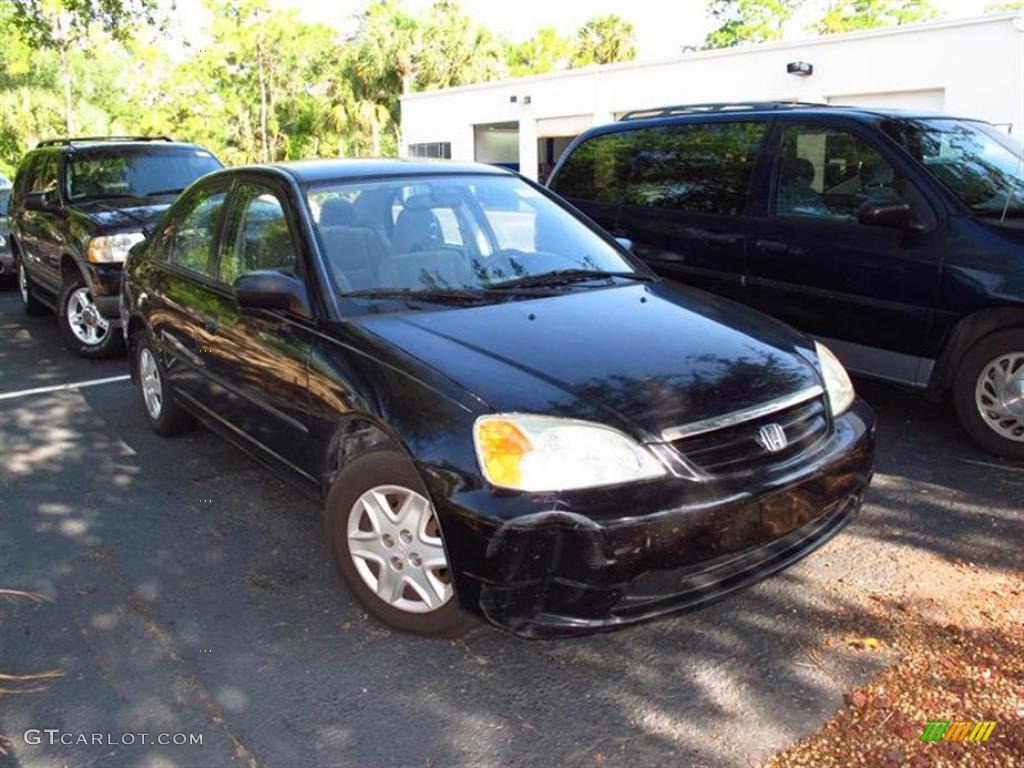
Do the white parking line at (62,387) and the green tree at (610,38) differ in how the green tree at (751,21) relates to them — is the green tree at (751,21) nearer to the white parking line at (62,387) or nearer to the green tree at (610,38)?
the green tree at (610,38)

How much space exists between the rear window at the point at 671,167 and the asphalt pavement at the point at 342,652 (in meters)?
2.21

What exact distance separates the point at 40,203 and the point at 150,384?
11.8 ft

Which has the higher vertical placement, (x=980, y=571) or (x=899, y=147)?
(x=899, y=147)

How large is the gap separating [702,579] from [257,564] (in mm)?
1937

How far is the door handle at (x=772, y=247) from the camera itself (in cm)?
535

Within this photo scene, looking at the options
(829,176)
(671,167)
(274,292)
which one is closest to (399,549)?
(274,292)

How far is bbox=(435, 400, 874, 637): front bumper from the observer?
258 centimetres

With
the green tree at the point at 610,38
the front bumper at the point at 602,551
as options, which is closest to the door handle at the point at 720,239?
the front bumper at the point at 602,551

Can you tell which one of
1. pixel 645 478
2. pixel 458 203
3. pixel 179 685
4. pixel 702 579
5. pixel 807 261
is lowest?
pixel 179 685

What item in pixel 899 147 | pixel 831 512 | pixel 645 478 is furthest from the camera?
pixel 899 147

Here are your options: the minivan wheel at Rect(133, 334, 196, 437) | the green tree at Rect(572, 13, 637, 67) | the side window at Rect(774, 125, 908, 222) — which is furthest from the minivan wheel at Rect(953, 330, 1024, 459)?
the green tree at Rect(572, 13, 637, 67)

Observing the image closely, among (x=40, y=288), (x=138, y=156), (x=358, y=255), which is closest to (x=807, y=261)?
(x=358, y=255)

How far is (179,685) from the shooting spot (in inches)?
113

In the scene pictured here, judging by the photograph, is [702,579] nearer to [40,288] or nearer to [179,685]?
[179,685]
